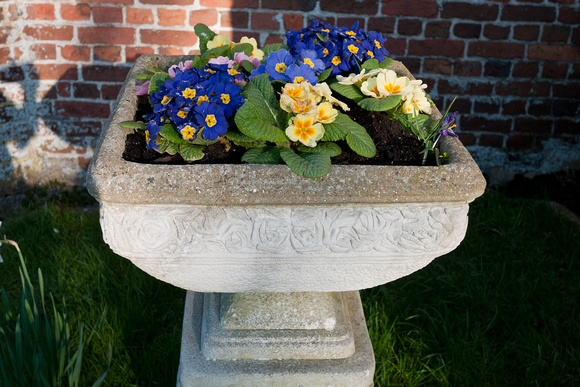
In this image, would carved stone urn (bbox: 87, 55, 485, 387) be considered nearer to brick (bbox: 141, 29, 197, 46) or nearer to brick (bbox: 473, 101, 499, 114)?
brick (bbox: 141, 29, 197, 46)

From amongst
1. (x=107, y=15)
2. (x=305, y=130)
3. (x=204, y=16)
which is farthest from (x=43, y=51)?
(x=305, y=130)

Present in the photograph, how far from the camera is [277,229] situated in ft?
4.03

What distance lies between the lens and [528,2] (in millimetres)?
2605

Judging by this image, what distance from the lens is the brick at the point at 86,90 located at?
268 centimetres

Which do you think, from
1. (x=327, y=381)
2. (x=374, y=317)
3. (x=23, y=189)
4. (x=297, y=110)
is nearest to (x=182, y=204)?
(x=297, y=110)

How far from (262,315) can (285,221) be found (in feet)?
1.38

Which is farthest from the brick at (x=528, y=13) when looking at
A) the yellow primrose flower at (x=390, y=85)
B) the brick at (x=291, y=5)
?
the yellow primrose flower at (x=390, y=85)

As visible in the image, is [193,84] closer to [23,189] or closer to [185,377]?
[185,377]

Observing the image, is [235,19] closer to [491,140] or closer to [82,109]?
[82,109]

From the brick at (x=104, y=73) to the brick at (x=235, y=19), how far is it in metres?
0.51

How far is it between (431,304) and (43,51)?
2038 millimetres

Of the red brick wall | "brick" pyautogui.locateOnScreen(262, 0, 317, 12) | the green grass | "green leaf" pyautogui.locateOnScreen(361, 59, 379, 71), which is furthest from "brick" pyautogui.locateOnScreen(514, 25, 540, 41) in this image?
"green leaf" pyautogui.locateOnScreen(361, 59, 379, 71)

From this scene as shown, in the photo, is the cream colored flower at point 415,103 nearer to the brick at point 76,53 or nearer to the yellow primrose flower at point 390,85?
the yellow primrose flower at point 390,85

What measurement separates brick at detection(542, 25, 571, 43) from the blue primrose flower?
2.00 metres
